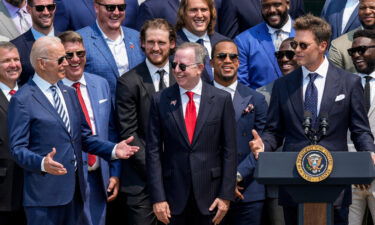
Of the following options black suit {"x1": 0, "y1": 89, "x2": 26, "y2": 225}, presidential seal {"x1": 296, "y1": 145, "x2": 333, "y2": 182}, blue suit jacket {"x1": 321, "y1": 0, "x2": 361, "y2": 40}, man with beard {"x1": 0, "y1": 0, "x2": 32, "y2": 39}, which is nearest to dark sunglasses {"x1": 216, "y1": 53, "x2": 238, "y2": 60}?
blue suit jacket {"x1": 321, "y1": 0, "x2": 361, "y2": 40}

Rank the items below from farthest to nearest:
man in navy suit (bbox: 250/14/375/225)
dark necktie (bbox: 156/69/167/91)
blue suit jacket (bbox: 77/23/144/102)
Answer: blue suit jacket (bbox: 77/23/144/102), dark necktie (bbox: 156/69/167/91), man in navy suit (bbox: 250/14/375/225)

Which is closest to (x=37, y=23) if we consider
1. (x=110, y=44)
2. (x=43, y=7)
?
(x=43, y=7)

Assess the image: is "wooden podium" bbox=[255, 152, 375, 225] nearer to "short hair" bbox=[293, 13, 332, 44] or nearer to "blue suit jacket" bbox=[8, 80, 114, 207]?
"short hair" bbox=[293, 13, 332, 44]

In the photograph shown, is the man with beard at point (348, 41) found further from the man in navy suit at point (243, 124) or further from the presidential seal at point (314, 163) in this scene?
the presidential seal at point (314, 163)

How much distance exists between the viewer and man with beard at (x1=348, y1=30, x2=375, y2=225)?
7543 millimetres

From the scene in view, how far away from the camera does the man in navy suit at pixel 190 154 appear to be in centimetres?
640

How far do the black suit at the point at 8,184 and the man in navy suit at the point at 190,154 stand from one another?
112 cm

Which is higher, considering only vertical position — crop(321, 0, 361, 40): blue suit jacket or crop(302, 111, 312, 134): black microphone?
crop(321, 0, 361, 40): blue suit jacket

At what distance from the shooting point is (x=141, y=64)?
7.37 meters

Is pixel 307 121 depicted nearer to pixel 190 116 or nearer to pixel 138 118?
pixel 190 116

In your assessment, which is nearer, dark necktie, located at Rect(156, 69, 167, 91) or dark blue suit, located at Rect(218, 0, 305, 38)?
dark necktie, located at Rect(156, 69, 167, 91)

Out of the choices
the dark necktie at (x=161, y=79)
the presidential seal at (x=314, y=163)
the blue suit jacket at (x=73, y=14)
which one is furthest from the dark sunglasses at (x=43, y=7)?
the presidential seal at (x=314, y=163)

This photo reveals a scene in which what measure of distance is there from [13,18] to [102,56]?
1231mm

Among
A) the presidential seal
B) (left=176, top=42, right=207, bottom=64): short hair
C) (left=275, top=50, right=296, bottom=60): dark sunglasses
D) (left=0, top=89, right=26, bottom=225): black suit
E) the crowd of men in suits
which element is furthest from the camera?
(left=275, top=50, right=296, bottom=60): dark sunglasses
